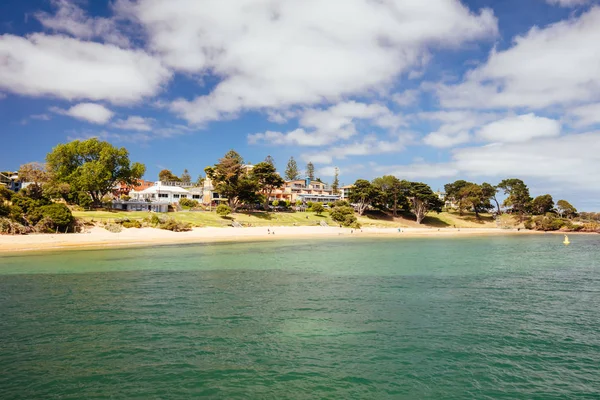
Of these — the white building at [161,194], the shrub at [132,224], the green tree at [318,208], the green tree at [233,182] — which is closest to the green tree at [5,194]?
the shrub at [132,224]

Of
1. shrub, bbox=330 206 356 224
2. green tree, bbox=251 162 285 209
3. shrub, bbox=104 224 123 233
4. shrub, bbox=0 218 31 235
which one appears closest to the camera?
shrub, bbox=0 218 31 235

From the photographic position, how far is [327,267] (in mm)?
32344

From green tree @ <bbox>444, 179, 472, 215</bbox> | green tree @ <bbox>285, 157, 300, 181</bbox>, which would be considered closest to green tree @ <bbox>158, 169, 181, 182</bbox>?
green tree @ <bbox>285, 157, 300, 181</bbox>

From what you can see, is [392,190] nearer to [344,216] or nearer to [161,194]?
[344,216]

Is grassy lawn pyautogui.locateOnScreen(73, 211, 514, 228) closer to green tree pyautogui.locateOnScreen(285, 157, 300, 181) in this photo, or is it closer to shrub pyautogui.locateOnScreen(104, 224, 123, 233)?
shrub pyautogui.locateOnScreen(104, 224, 123, 233)

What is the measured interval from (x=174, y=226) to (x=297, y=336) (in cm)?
5852

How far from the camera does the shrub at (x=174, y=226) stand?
67.3 m

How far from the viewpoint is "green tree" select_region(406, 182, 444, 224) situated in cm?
10638

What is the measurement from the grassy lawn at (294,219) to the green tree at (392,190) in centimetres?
449

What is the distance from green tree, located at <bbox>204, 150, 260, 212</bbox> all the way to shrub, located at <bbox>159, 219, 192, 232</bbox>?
22640 millimetres

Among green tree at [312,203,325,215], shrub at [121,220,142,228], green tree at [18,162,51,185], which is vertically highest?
green tree at [18,162,51,185]

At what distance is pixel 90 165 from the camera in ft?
261

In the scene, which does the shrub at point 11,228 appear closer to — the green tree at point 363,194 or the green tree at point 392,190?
the green tree at point 363,194

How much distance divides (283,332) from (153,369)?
520cm
